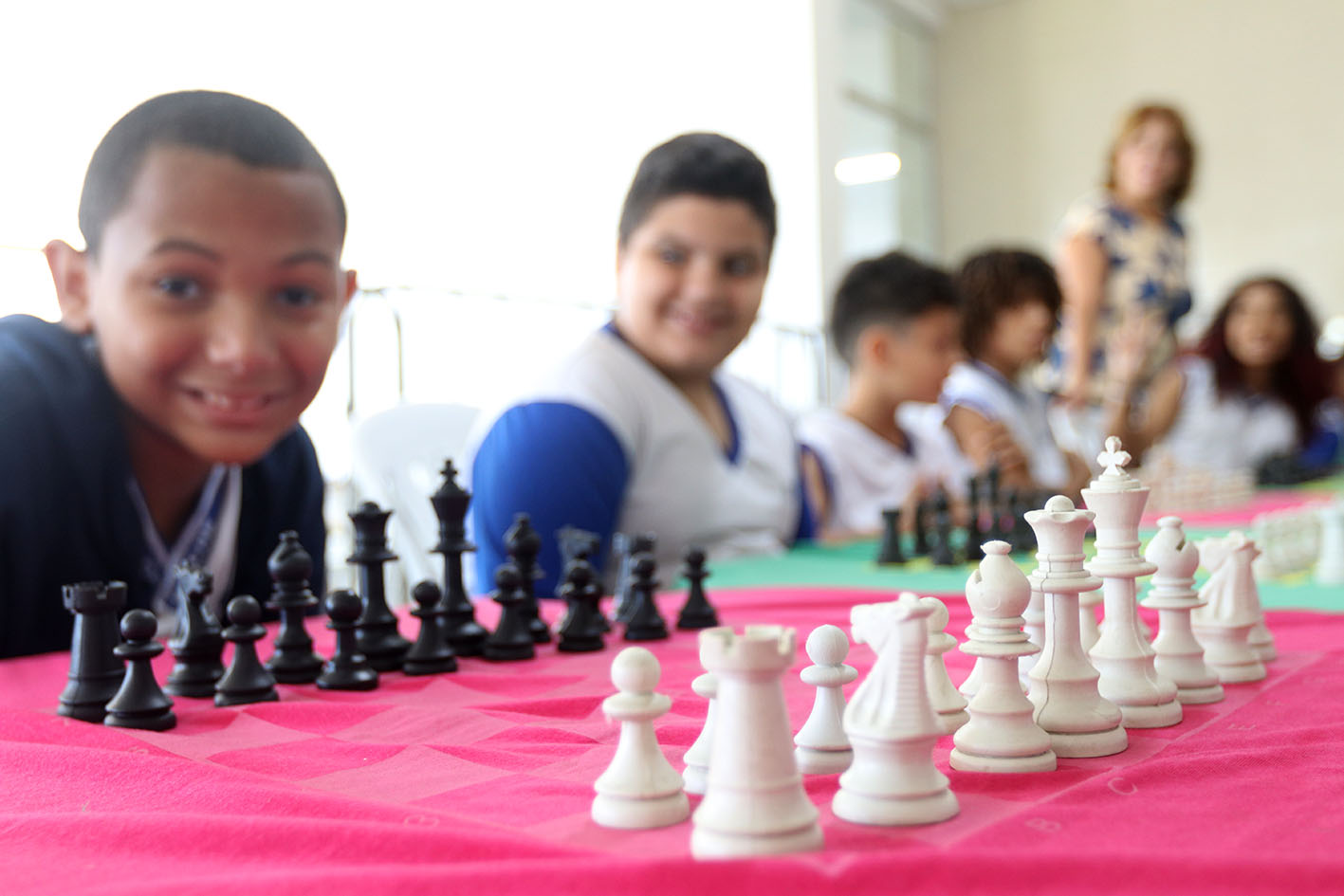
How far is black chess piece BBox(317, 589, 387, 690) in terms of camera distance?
101cm

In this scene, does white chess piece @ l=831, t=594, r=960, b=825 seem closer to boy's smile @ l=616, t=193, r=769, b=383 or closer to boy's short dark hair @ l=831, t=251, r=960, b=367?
boy's smile @ l=616, t=193, r=769, b=383

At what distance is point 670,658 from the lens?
43.2 inches

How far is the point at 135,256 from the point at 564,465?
759mm

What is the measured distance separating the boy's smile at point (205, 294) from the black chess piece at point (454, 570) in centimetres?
39

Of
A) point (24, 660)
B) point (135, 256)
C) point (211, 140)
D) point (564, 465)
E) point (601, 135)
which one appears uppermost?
point (601, 135)

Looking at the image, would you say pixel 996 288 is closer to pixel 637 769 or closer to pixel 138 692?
pixel 138 692

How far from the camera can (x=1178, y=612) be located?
829 mm

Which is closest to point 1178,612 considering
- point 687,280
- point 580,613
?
point 580,613

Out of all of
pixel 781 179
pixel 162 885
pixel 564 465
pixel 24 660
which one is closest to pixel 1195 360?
pixel 781 179

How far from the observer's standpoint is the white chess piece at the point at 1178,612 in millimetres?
814

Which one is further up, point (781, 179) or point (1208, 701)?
point (781, 179)

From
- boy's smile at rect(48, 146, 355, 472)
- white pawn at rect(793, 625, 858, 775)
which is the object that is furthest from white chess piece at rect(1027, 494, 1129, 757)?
boy's smile at rect(48, 146, 355, 472)

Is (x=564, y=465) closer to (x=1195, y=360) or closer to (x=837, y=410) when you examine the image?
Result: (x=837, y=410)

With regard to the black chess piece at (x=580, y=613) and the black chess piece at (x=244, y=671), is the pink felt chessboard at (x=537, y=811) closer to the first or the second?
the black chess piece at (x=244, y=671)
